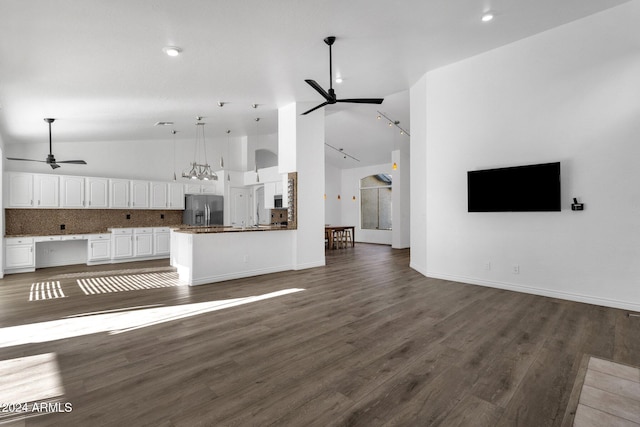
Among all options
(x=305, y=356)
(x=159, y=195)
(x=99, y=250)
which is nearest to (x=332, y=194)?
(x=159, y=195)

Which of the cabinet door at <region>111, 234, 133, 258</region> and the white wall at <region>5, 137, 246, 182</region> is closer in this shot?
the white wall at <region>5, 137, 246, 182</region>

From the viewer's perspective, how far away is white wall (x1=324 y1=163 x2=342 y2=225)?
13781mm

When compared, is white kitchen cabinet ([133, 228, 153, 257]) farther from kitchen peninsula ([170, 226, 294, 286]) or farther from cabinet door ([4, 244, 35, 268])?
kitchen peninsula ([170, 226, 294, 286])

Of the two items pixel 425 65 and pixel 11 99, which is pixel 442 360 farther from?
pixel 11 99

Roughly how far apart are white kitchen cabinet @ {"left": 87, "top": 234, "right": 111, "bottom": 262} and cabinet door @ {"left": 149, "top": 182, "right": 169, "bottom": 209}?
1485mm

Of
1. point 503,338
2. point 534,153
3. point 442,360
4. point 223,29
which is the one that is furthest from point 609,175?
point 223,29

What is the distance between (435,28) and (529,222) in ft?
10.1

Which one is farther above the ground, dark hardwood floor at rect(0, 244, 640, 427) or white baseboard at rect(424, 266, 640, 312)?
white baseboard at rect(424, 266, 640, 312)

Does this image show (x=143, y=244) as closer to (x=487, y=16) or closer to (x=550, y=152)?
(x=487, y=16)

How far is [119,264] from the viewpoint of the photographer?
786cm

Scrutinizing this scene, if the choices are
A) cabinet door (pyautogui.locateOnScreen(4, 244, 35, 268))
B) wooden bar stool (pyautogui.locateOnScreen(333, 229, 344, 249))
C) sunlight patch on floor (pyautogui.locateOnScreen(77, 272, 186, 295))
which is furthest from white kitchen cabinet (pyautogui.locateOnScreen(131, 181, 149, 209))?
wooden bar stool (pyautogui.locateOnScreen(333, 229, 344, 249))

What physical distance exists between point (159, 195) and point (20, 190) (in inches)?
114

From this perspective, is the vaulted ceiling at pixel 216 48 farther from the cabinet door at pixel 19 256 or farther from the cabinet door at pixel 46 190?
the cabinet door at pixel 19 256

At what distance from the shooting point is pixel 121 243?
8.06 m
